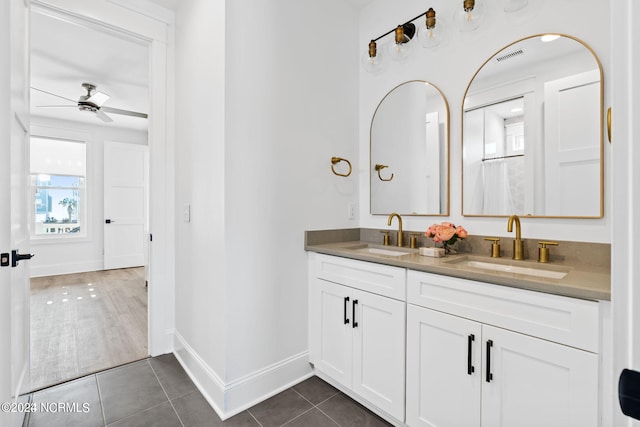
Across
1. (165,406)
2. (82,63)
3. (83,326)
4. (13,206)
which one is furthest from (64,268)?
(13,206)

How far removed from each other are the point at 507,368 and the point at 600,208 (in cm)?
87

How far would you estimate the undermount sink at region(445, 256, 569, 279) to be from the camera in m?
1.34

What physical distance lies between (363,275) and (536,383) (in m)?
0.87

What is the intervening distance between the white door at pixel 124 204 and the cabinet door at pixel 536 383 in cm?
583

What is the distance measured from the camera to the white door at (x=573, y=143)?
1.42 meters

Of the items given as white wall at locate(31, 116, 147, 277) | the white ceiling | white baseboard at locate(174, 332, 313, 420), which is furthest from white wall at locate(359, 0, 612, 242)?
white wall at locate(31, 116, 147, 277)

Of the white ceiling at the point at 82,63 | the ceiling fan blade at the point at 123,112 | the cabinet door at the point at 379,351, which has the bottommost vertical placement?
the cabinet door at the point at 379,351

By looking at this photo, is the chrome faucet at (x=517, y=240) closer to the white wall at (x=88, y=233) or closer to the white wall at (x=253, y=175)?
the white wall at (x=253, y=175)

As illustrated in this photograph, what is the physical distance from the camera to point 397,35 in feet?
6.63

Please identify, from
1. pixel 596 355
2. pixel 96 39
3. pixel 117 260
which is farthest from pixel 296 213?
pixel 117 260

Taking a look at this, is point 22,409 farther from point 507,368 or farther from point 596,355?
point 596,355

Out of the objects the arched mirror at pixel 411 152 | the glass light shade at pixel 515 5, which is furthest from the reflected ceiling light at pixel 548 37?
the arched mirror at pixel 411 152

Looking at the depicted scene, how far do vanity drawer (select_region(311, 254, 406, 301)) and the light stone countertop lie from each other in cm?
4

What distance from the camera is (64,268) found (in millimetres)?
5215
